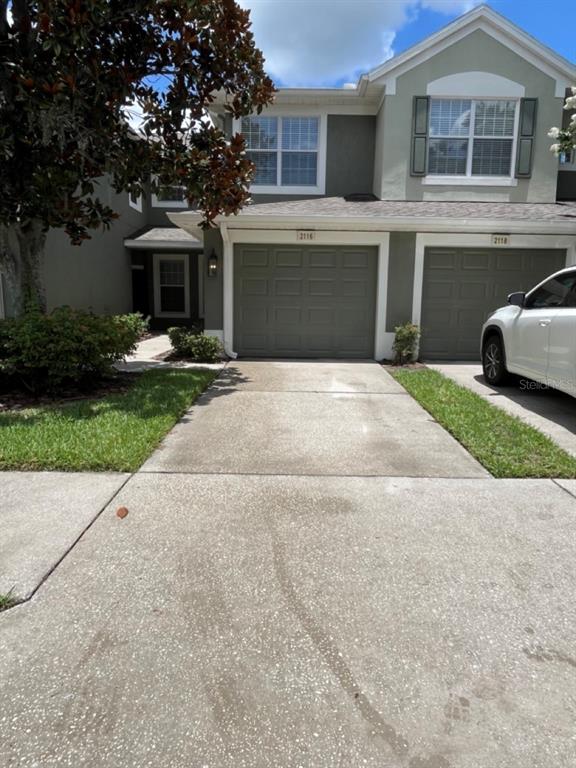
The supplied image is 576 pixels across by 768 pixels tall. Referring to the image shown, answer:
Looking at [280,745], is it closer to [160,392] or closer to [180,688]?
[180,688]

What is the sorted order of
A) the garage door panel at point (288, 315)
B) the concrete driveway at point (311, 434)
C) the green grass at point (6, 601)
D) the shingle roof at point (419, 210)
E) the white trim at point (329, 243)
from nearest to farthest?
the green grass at point (6, 601)
the concrete driveway at point (311, 434)
the shingle roof at point (419, 210)
the white trim at point (329, 243)
the garage door panel at point (288, 315)

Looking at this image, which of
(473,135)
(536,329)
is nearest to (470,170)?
(473,135)

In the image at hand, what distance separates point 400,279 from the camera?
34.3 feet

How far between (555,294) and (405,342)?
3999mm

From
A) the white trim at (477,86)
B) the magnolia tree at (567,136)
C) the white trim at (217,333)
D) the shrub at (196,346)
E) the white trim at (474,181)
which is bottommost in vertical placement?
the shrub at (196,346)

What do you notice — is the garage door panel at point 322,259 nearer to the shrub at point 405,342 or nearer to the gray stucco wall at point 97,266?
the shrub at point 405,342

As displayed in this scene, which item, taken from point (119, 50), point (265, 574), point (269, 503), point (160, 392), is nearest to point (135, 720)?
point (265, 574)

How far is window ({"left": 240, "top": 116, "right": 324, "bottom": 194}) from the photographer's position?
39.4 feet

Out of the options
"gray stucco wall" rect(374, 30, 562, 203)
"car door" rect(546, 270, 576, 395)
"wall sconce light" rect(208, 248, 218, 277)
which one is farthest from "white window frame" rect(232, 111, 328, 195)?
"car door" rect(546, 270, 576, 395)

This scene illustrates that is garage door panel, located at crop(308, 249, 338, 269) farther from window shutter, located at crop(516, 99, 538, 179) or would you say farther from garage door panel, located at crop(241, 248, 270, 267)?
window shutter, located at crop(516, 99, 538, 179)

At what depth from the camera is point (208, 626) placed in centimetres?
240

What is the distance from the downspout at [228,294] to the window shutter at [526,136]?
6.56m

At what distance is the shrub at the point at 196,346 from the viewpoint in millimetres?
10133

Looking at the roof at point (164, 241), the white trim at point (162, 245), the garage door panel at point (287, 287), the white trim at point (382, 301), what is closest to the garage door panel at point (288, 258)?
the garage door panel at point (287, 287)
